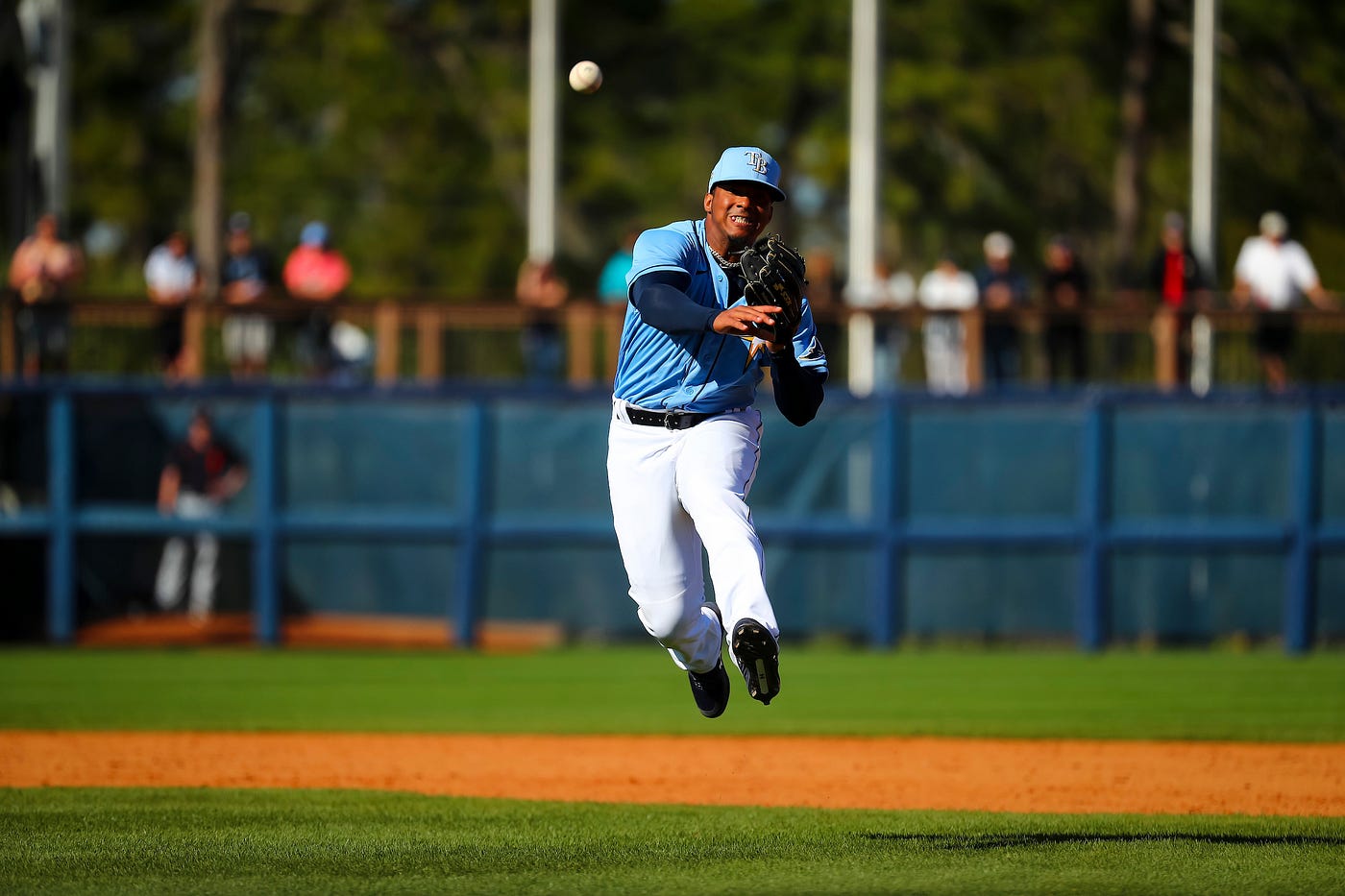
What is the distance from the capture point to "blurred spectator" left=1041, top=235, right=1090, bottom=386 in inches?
639

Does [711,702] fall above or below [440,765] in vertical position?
above

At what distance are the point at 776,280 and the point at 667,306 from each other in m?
0.39

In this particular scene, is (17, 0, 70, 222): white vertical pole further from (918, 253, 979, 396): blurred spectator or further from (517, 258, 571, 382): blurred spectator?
(918, 253, 979, 396): blurred spectator

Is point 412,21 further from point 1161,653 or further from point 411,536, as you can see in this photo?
point 1161,653

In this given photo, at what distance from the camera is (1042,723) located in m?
11.6

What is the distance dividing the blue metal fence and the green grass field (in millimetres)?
1608

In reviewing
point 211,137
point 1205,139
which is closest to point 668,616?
point 1205,139

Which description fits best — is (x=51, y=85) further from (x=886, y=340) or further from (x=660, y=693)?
(x=660, y=693)

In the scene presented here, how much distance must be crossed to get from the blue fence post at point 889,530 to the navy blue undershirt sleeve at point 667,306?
9228 millimetres

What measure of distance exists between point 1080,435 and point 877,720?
496 cm

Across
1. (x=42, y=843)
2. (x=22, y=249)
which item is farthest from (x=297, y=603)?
(x=42, y=843)

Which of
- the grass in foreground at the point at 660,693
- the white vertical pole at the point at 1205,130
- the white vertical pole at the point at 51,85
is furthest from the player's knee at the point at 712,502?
the white vertical pole at the point at 1205,130

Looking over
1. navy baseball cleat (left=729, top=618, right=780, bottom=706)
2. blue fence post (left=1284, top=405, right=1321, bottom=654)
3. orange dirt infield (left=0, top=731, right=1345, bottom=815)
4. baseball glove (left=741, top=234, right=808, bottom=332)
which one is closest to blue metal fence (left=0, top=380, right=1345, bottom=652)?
blue fence post (left=1284, top=405, right=1321, bottom=654)

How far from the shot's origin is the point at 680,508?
6957 mm
